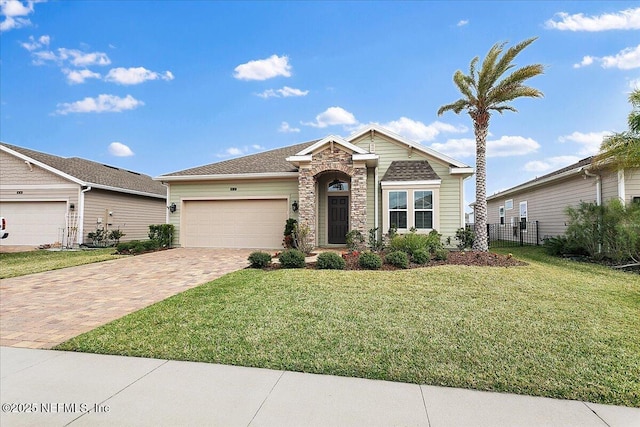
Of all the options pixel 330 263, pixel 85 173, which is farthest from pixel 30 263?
pixel 330 263

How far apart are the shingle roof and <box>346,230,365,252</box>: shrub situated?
2728mm

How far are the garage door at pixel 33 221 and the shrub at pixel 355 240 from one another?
547 inches

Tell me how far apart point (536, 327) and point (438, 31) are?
10.2m

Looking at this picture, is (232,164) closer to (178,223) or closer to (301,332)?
(178,223)

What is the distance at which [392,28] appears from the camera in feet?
37.4

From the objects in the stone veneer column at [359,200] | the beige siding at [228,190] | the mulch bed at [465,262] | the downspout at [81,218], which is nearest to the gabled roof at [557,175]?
the mulch bed at [465,262]

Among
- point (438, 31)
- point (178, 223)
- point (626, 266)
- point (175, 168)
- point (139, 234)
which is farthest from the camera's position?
point (139, 234)

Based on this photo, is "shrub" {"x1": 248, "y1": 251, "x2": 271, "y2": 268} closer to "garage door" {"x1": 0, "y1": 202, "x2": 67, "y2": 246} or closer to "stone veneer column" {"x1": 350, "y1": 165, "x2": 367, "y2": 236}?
"stone veneer column" {"x1": 350, "y1": 165, "x2": 367, "y2": 236}

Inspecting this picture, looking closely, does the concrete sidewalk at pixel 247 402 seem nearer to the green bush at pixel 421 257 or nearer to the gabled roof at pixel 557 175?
the green bush at pixel 421 257

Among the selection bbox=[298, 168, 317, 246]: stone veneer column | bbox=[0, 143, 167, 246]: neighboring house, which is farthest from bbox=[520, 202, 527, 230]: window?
bbox=[0, 143, 167, 246]: neighboring house

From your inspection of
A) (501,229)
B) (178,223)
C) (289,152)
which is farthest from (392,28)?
(501,229)

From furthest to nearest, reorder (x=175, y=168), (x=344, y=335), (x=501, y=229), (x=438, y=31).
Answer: (x=501, y=229) < (x=175, y=168) < (x=438, y=31) < (x=344, y=335)

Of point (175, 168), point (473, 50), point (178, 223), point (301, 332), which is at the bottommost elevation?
point (301, 332)

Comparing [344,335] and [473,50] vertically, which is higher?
[473,50]
